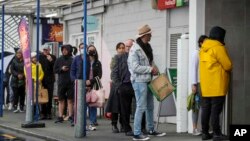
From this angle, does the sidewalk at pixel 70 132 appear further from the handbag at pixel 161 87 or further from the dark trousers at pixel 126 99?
the handbag at pixel 161 87

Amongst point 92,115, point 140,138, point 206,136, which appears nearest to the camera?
point 206,136

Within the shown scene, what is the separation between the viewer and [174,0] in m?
15.4

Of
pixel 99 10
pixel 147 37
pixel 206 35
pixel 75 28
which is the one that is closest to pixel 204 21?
pixel 206 35

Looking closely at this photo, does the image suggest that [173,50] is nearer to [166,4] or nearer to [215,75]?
[166,4]

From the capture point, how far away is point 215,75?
1086cm

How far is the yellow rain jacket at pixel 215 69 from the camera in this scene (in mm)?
10797

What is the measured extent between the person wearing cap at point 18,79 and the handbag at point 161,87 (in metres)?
8.26

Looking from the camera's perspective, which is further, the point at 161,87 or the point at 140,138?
the point at 161,87

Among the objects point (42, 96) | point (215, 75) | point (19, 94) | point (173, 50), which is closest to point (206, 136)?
point (215, 75)

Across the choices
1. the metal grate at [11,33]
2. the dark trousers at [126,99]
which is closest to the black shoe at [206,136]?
the dark trousers at [126,99]

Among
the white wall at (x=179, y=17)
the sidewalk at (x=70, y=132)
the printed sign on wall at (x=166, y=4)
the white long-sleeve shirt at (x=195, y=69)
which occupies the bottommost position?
→ the sidewalk at (x=70, y=132)

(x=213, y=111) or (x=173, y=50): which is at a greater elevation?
(x=173, y=50)

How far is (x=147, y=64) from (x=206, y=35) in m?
1.42

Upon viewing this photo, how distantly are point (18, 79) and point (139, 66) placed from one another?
9.03m
